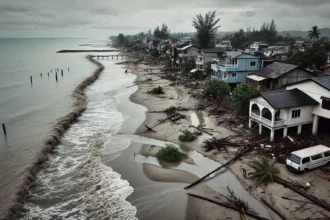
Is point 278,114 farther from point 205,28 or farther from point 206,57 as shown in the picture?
point 205,28

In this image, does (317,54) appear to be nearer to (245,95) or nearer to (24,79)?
(245,95)

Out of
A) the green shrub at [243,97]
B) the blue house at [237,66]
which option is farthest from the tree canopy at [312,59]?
the green shrub at [243,97]

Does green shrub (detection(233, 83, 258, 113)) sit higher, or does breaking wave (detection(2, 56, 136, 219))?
green shrub (detection(233, 83, 258, 113))

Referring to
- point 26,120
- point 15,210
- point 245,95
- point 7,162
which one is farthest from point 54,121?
point 245,95

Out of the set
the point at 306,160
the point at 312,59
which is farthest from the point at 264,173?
the point at 312,59

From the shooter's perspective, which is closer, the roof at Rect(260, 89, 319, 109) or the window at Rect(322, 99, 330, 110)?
the window at Rect(322, 99, 330, 110)

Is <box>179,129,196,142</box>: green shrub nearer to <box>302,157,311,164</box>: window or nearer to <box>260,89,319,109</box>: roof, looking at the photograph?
<box>260,89,319,109</box>: roof

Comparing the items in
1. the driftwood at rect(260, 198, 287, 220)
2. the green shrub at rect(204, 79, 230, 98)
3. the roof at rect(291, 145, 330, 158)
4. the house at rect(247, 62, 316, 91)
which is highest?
the house at rect(247, 62, 316, 91)

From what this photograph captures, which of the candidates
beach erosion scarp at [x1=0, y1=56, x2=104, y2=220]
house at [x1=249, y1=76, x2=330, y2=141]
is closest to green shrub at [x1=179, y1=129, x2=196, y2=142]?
house at [x1=249, y1=76, x2=330, y2=141]
